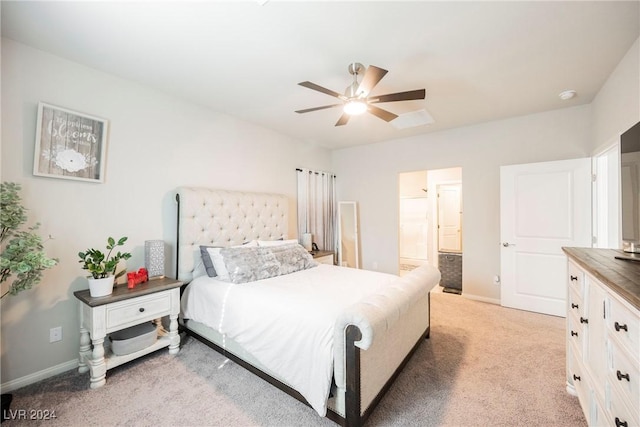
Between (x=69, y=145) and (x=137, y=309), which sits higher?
(x=69, y=145)

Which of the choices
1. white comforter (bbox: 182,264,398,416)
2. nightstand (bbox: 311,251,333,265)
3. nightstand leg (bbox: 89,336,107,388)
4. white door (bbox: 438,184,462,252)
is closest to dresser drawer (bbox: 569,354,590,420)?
white comforter (bbox: 182,264,398,416)

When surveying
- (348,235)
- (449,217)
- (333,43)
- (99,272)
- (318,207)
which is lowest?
(99,272)

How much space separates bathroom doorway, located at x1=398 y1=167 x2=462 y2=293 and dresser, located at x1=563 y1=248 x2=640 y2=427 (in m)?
2.85

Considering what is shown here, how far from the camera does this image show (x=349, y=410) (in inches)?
57.8

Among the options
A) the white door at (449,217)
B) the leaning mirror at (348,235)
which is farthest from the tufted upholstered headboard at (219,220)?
the white door at (449,217)

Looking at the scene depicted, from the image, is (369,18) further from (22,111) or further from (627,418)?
(22,111)

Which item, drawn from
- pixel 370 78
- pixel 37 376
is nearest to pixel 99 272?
pixel 37 376

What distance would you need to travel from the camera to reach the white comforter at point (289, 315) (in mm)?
1581

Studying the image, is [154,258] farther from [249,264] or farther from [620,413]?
[620,413]

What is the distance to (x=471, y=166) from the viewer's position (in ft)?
12.7

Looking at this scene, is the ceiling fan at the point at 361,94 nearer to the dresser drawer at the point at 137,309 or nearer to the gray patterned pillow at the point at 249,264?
the gray patterned pillow at the point at 249,264

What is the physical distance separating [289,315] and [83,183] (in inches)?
82.6

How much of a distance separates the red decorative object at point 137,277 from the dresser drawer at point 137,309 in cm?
18

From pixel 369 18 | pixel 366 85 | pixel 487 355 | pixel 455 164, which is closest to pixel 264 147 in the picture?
pixel 366 85
